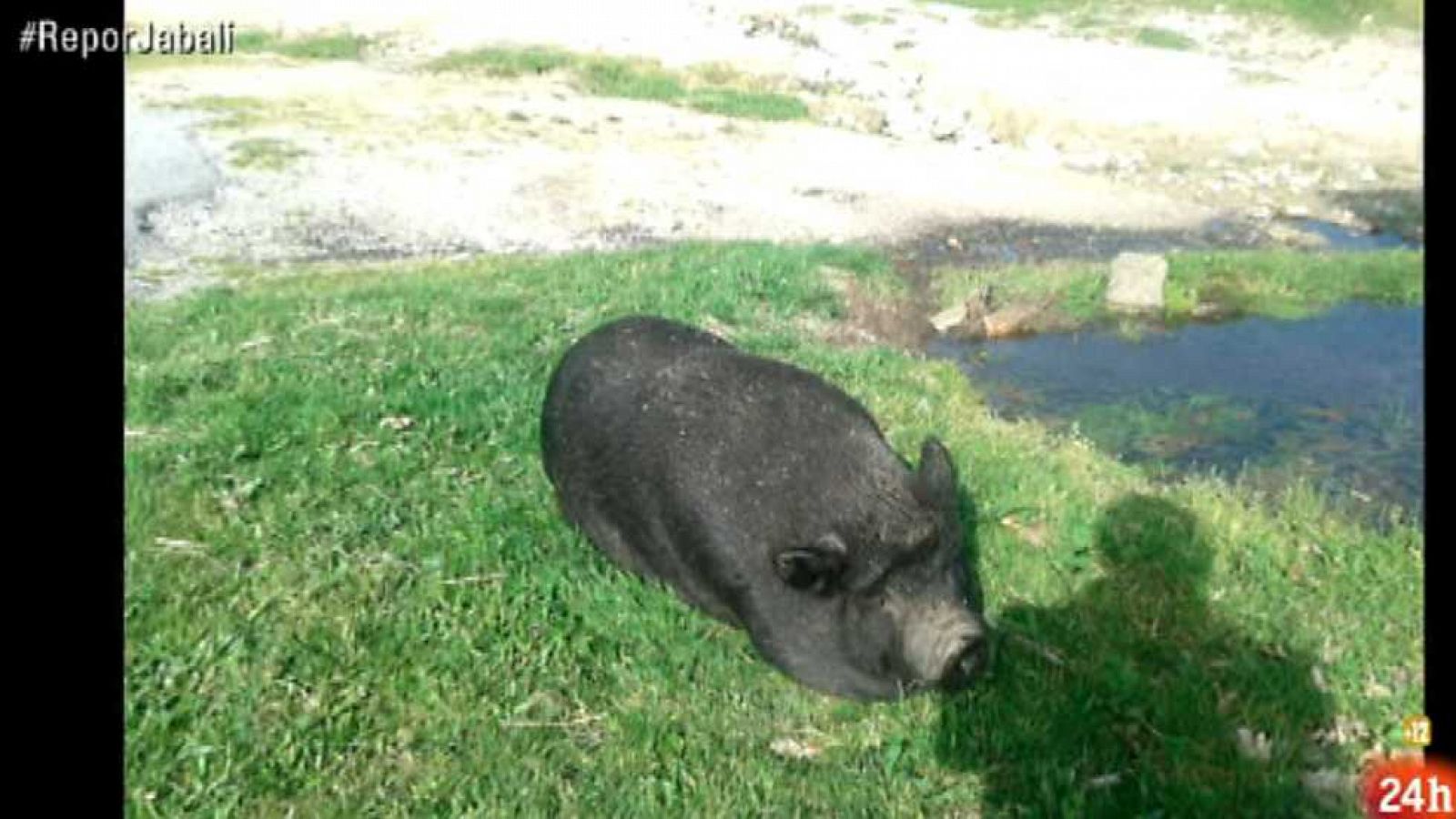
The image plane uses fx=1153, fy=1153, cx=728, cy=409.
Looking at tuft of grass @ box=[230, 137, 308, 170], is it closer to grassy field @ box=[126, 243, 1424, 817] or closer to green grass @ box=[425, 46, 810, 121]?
green grass @ box=[425, 46, 810, 121]

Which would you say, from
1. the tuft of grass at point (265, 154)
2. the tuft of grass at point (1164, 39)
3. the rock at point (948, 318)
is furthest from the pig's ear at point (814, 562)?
the tuft of grass at point (1164, 39)

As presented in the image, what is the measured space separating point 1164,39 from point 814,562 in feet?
136

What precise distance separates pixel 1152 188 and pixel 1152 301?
1042 centimetres

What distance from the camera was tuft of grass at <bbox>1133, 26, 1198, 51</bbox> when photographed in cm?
Answer: 4125

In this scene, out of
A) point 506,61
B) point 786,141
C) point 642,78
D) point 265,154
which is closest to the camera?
point 265,154

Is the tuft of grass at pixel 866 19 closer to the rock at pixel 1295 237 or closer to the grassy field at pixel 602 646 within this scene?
the rock at pixel 1295 237

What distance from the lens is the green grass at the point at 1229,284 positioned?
18.3 m

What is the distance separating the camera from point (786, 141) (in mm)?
29531

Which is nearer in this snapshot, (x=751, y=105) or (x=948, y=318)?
(x=948, y=318)

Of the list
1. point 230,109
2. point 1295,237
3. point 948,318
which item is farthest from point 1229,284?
point 230,109

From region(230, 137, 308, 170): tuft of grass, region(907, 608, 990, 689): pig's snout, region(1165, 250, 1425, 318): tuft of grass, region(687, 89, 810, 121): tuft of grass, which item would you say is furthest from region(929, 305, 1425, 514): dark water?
region(687, 89, 810, 121): tuft of grass

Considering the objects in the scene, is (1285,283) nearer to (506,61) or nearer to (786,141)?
(786,141)

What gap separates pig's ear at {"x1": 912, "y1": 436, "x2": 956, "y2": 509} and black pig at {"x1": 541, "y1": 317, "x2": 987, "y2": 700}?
0.01 metres
